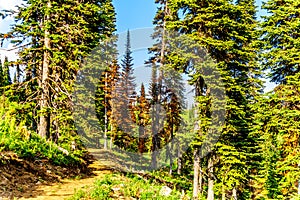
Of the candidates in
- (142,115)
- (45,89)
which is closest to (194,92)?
(45,89)

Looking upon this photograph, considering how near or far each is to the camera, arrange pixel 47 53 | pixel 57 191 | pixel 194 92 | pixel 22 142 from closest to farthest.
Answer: pixel 57 191 < pixel 22 142 < pixel 47 53 < pixel 194 92

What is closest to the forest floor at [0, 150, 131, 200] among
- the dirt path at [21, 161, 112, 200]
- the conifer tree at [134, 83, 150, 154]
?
the dirt path at [21, 161, 112, 200]

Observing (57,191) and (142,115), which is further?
(142,115)

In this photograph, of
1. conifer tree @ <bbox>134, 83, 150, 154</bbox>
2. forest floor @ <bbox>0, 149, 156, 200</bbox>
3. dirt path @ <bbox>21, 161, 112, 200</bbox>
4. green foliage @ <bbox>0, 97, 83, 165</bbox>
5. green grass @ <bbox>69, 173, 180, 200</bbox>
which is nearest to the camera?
forest floor @ <bbox>0, 149, 156, 200</bbox>

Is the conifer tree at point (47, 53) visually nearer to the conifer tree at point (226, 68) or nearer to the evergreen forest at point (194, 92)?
the evergreen forest at point (194, 92)

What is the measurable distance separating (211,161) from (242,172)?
1.81m

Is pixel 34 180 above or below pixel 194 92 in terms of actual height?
below

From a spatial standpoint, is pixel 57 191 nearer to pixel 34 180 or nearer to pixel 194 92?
pixel 34 180

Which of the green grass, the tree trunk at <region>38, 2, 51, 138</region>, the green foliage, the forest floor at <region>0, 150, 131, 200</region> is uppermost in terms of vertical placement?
the tree trunk at <region>38, 2, 51, 138</region>

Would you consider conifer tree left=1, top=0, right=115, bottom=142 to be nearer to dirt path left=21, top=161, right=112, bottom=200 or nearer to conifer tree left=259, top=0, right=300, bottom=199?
dirt path left=21, top=161, right=112, bottom=200

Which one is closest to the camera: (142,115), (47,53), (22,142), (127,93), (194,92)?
(22,142)

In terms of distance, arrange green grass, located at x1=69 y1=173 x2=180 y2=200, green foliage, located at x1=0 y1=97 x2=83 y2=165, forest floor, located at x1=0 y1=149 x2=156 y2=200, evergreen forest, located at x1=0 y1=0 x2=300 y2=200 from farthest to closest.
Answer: evergreen forest, located at x1=0 y1=0 x2=300 y2=200, green foliage, located at x1=0 y1=97 x2=83 y2=165, green grass, located at x1=69 y1=173 x2=180 y2=200, forest floor, located at x1=0 y1=149 x2=156 y2=200

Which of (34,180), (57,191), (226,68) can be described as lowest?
(57,191)

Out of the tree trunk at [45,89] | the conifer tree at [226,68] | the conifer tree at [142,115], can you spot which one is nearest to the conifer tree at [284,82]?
the conifer tree at [226,68]
